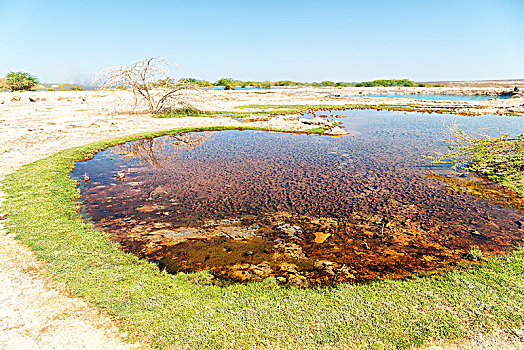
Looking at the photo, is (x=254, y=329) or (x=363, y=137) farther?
(x=363, y=137)

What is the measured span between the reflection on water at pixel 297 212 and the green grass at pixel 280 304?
59cm

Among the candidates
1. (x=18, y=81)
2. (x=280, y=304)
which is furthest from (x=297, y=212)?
(x=18, y=81)

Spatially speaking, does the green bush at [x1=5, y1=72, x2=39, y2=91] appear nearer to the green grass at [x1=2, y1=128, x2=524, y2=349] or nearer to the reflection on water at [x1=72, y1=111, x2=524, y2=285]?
the reflection on water at [x1=72, y1=111, x2=524, y2=285]

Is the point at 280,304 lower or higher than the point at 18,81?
lower

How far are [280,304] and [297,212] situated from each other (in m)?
4.69

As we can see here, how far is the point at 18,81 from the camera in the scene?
203 ft

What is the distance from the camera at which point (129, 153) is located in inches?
712

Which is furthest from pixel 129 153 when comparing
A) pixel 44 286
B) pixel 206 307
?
pixel 206 307

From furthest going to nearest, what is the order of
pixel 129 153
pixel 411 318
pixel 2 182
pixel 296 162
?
pixel 129 153, pixel 296 162, pixel 2 182, pixel 411 318

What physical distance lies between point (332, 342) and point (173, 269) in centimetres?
423

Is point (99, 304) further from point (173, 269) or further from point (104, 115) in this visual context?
point (104, 115)

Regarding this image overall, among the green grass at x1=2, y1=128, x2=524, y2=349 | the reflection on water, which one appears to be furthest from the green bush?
the green grass at x1=2, y1=128, x2=524, y2=349

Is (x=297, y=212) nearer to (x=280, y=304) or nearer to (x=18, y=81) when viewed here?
(x=280, y=304)

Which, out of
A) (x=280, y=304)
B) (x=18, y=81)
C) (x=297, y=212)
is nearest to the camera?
(x=280, y=304)
